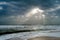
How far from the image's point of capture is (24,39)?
23.9ft

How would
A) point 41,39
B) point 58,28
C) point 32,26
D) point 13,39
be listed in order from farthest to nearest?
point 32,26 < point 58,28 < point 41,39 < point 13,39

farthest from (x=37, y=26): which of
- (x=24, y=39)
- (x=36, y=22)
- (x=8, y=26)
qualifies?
(x=24, y=39)

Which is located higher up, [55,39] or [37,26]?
[37,26]

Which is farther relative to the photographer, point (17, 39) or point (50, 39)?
point (50, 39)

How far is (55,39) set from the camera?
7812 millimetres

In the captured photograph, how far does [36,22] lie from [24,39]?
4.61 metres

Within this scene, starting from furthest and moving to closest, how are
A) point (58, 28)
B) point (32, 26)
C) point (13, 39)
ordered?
point (32, 26), point (58, 28), point (13, 39)

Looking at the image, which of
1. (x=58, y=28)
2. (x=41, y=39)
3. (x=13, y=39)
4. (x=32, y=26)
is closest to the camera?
(x=13, y=39)

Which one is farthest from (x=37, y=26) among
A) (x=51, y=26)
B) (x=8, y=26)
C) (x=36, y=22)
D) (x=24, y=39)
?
(x=24, y=39)

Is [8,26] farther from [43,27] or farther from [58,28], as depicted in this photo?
[58,28]

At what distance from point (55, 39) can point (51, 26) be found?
4808 mm

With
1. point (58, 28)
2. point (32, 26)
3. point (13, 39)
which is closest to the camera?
point (13, 39)

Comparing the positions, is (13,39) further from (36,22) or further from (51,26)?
(51,26)

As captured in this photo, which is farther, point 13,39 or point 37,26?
point 37,26
